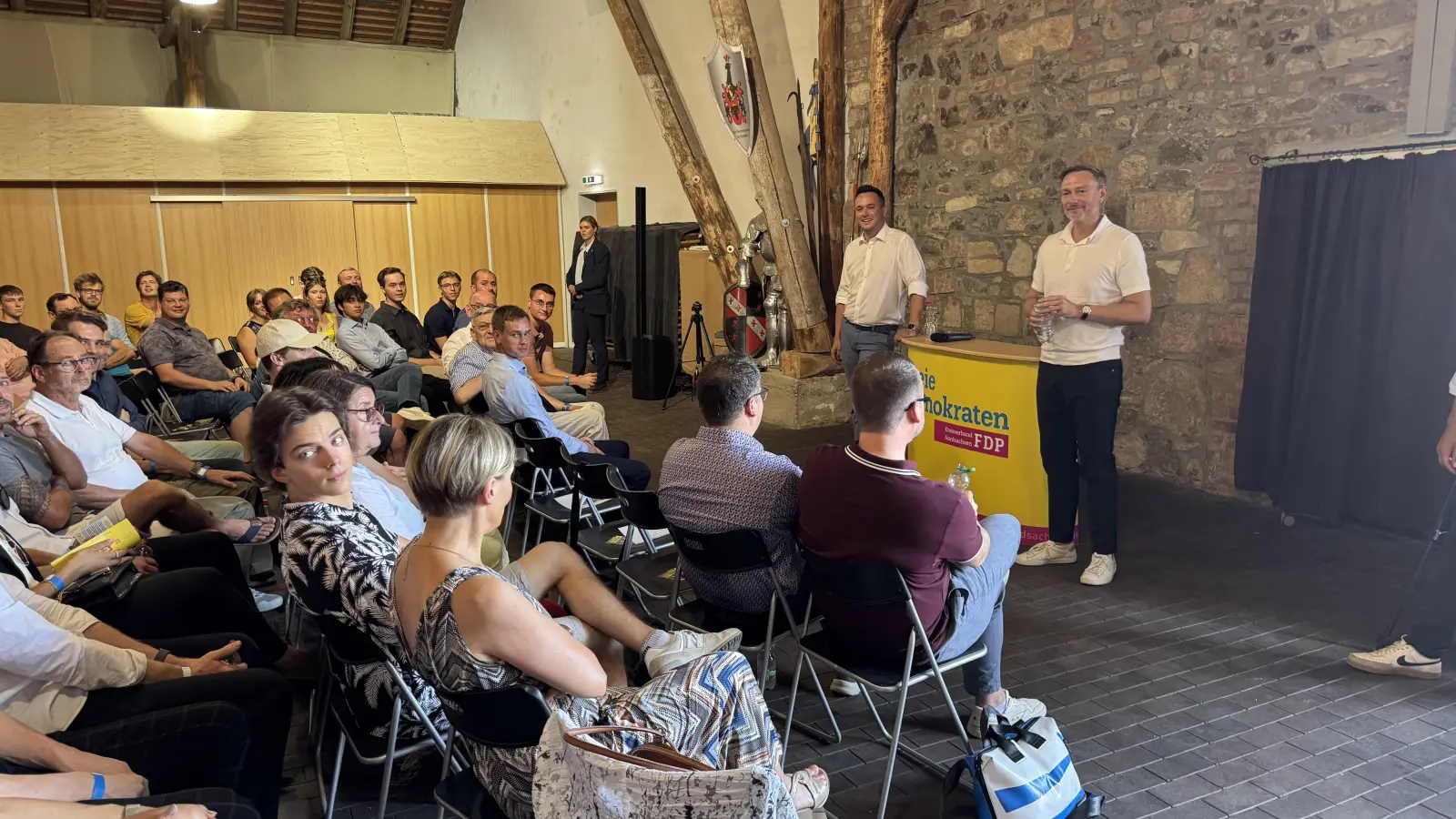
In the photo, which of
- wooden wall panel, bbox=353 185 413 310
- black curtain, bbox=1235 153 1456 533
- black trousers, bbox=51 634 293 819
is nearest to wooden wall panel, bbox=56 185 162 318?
wooden wall panel, bbox=353 185 413 310

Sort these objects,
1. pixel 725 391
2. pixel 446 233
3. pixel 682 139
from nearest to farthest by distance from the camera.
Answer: pixel 725 391 < pixel 682 139 < pixel 446 233

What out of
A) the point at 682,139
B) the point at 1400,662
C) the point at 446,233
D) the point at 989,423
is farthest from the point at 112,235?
the point at 1400,662

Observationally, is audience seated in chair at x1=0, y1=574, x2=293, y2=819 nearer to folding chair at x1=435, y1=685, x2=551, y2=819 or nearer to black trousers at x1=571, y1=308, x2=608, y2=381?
folding chair at x1=435, y1=685, x2=551, y2=819

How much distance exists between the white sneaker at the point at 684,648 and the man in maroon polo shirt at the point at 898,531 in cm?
30

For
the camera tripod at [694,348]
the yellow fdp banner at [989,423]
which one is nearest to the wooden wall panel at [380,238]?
the camera tripod at [694,348]

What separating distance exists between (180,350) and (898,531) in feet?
19.0

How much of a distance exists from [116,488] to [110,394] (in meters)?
1.62

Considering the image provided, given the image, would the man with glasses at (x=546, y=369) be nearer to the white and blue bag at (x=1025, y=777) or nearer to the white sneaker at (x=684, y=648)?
the white sneaker at (x=684, y=648)

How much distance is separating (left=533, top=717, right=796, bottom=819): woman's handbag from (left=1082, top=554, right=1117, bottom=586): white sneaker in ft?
9.34

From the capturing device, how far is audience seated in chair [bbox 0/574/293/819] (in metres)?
1.91

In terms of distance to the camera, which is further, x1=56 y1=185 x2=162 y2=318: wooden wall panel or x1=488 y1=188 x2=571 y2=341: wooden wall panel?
x1=488 y1=188 x2=571 y2=341: wooden wall panel

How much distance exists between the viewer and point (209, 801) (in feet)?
5.51

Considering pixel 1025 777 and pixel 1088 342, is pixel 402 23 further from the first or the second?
pixel 1025 777

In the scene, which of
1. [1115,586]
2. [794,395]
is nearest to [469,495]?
[1115,586]
